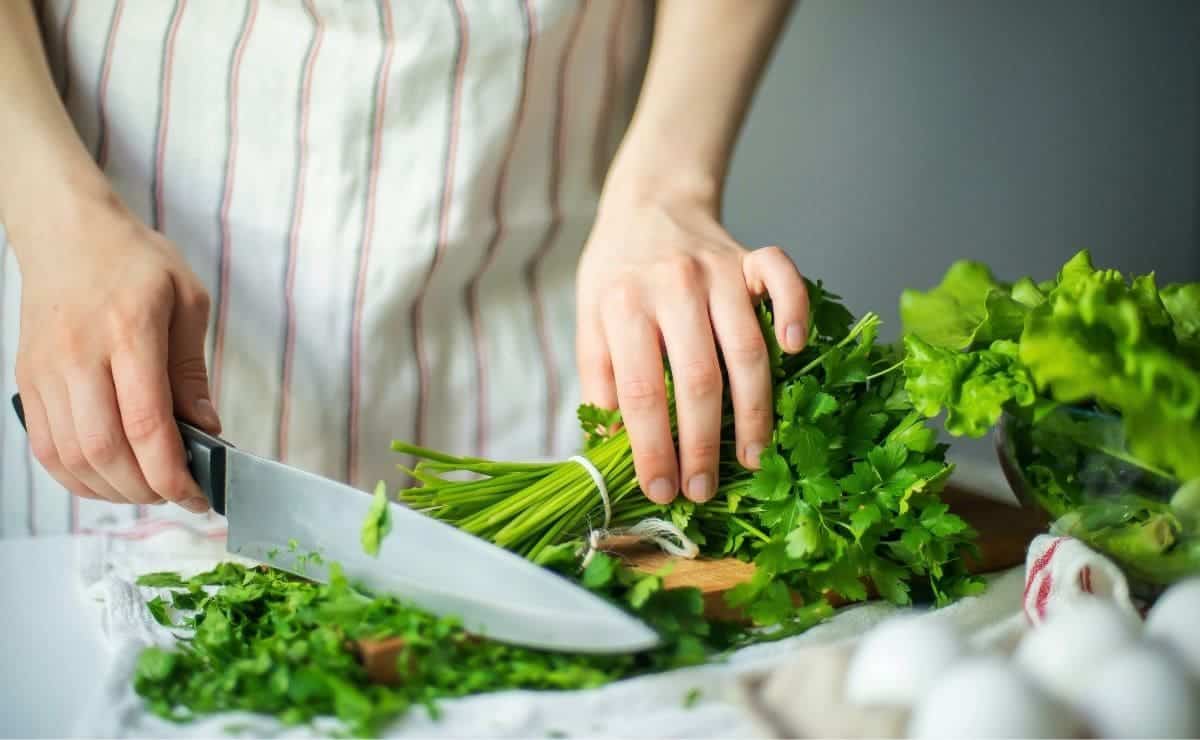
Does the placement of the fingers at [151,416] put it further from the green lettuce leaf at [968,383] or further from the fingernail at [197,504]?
the green lettuce leaf at [968,383]

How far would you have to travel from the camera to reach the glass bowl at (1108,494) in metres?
0.73

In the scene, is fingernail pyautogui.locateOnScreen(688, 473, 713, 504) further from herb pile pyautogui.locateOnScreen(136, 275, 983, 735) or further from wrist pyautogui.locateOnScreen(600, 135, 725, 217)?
wrist pyautogui.locateOnScreen(600, 135, 725, 217)

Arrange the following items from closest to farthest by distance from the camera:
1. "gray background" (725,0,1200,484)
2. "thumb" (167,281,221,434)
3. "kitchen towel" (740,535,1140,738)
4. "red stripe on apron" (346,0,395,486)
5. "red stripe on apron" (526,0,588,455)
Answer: "kitchen towel" (740,535,1140,738) → "thumb" (167,281,221,434) → "red stripe on apron" (346,0,395,486) → "red stripe on apron" (526,0,588,455) → "gray background" (725,0,1200,484)

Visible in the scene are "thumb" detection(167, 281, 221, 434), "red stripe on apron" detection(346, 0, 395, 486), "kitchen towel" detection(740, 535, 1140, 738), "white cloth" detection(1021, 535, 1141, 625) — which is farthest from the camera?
"red stripe on apron" detection(346, 0, 395, 486)

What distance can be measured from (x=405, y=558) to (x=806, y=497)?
0.33 meters

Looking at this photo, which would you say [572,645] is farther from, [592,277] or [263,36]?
[263,36]

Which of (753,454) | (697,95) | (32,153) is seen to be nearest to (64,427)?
(32,153)

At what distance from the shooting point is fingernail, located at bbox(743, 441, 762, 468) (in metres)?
0.91

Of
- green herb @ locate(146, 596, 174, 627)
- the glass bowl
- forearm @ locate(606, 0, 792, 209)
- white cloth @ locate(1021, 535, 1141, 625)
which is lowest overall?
green herb @ locate(146, 596, 174, 627)

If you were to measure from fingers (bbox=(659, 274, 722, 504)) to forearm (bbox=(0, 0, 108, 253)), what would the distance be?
625 millimetres

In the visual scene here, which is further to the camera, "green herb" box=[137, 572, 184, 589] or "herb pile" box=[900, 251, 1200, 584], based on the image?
"green herb" box=[137, 572, 184, 589]

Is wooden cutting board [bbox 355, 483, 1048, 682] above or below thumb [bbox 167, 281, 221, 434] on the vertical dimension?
below

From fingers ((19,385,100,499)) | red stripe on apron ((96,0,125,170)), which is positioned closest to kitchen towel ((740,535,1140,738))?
fingers ((19,385,100,499))

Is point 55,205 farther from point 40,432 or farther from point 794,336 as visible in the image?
point 794,336
